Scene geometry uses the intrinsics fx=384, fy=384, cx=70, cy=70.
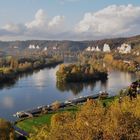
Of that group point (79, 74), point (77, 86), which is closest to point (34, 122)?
point (77, 86)

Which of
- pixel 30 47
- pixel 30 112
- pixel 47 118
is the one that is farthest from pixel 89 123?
pixel 30 47

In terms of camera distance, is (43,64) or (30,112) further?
(43,64)

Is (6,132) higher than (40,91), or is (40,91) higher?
(6,132)

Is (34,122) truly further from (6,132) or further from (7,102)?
(7,102)

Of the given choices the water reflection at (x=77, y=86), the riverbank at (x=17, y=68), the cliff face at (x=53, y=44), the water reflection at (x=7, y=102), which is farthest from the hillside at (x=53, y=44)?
the water reflection at (x=7, y=102)

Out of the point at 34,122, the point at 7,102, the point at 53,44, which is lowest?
the point at 7,102

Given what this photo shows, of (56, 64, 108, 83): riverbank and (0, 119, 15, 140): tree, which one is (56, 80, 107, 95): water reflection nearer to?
(56, 64, 108, 83): riverbank

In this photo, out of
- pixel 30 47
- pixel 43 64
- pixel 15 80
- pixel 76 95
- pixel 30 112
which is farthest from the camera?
pixel 30 47

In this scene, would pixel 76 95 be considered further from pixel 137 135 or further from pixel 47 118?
pixel 137 135

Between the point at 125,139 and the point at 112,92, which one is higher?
the point at 125,139
